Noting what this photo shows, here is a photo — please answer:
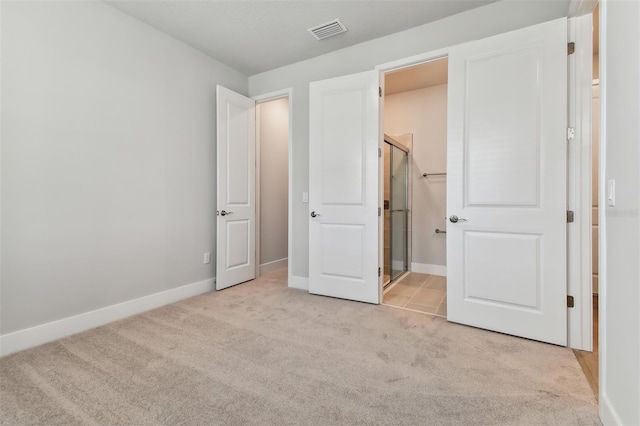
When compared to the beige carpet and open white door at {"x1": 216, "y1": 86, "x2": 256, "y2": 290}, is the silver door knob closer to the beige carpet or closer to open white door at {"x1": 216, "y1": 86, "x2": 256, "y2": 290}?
the beige carpet

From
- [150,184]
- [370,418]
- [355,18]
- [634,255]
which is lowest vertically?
[370,418]

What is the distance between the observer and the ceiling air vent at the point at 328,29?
2703 mm

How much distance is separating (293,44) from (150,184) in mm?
2023

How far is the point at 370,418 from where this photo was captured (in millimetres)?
1315

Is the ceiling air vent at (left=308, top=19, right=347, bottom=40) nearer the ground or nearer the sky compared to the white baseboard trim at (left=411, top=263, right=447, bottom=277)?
nearer the sky

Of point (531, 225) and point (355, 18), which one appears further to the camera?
point (355, 18)

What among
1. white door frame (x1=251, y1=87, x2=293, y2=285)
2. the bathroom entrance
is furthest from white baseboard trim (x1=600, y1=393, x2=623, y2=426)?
white door frame (x1=251, y1=87, x2=293, y2=285)

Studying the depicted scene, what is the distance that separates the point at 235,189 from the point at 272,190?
100 centimetres

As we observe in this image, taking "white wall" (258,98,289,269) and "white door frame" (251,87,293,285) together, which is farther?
"white wall" (258,98,289,269)

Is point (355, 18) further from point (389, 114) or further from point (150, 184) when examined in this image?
point (150, 184)

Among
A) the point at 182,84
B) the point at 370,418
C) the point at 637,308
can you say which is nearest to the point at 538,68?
the point at 637,308

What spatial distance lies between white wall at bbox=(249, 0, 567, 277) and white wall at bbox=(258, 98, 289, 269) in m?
0.66

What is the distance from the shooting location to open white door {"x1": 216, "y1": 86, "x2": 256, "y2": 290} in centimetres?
330

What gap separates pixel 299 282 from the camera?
11.2 ft
